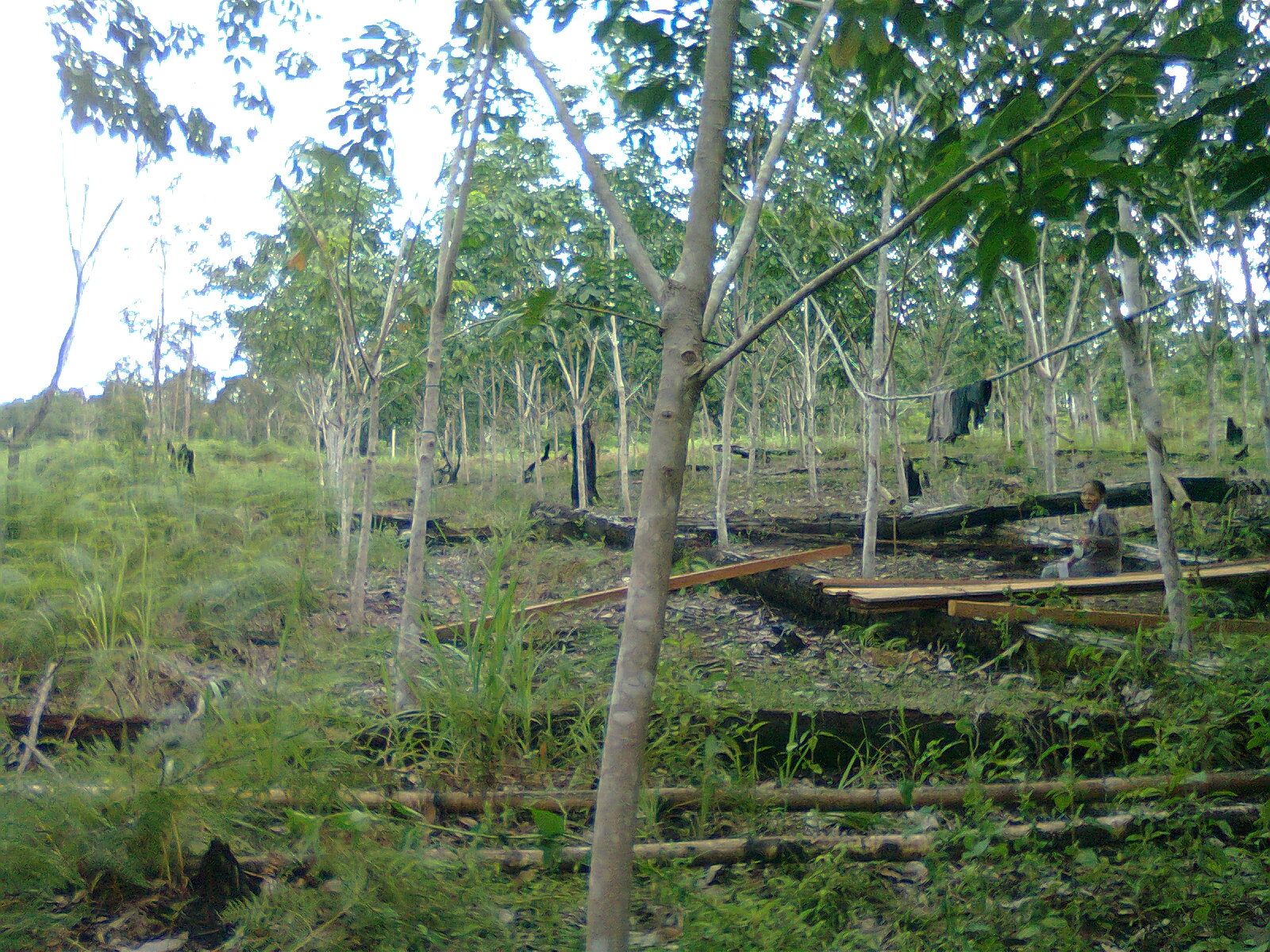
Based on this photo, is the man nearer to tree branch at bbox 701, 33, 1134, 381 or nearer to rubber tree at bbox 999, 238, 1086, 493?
rubber tree at bbox 999, 238, 1086, 493

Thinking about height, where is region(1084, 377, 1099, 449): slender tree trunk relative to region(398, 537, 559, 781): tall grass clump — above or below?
above

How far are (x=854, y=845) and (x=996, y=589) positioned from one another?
11.6ft

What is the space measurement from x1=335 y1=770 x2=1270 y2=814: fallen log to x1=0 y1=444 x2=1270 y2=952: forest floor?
0.05 metres

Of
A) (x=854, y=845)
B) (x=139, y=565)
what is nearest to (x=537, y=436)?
(x=139, y=565)

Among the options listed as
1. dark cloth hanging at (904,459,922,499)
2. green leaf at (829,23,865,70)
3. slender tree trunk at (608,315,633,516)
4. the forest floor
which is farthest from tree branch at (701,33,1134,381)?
dark cloth hanging at (904,459,922,499)

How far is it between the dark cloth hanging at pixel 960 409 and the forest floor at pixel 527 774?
230 cm

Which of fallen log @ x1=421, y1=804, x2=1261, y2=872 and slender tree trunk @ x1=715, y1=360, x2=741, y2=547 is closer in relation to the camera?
fallen log @ x1=421, y1=804, x2=1261, y2=872

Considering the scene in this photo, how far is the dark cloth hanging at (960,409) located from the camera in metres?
7.30

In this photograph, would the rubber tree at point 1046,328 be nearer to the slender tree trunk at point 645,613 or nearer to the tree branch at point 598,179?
the tree branch at point 598,179

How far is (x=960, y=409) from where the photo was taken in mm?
7543

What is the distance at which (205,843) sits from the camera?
2488 millimetres

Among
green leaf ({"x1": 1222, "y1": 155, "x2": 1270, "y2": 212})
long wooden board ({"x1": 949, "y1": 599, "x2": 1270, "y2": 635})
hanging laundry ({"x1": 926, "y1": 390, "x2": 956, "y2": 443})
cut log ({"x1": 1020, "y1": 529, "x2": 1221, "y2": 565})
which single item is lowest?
long wooden board ({"x1": 949, "y1": 599, "x2": 1270, "y2": 635})

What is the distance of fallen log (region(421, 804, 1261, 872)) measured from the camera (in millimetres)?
2729

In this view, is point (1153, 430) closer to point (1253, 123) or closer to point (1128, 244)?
point (1128, 244)
